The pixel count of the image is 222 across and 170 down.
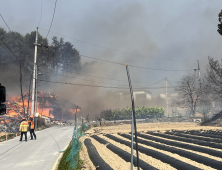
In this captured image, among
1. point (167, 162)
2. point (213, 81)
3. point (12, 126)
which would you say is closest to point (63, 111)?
point (12, 126)

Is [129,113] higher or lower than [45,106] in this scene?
lower

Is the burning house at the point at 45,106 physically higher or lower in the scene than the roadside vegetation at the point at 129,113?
higher

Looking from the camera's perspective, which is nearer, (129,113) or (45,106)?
(45,106)

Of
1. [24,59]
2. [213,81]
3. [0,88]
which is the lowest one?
[0,88]

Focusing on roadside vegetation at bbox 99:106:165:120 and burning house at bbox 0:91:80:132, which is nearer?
burning house at bbox 0:91:80:132

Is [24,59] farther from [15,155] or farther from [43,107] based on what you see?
[15,155]

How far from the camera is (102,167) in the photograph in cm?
884

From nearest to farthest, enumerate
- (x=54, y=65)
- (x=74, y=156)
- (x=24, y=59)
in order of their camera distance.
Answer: (x=74, y=156) < (x=24, y=59) < (x=54, y=65)

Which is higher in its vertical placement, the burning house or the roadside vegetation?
the burning house

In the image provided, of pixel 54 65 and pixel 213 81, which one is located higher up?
pixel 54 65

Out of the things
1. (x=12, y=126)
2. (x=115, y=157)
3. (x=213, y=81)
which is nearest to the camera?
(x=115, y=157)

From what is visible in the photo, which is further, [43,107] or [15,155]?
[43,107]

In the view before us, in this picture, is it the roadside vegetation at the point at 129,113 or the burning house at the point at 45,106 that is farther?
the roadside vegetation at the point at 129,113

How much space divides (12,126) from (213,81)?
84.2 ft
